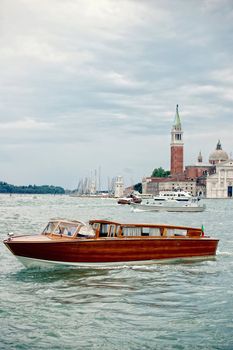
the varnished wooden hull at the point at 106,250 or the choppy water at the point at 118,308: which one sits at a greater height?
the varnished wooden hull at the point at 106,250

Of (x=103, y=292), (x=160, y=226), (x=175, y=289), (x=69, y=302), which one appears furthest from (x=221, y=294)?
(x=160, y=226)

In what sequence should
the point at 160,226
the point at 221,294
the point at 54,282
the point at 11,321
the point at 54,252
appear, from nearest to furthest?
the point at 11,321, the point at 221,294, the point at 54,282, the point at 54,252, the point at 160,226

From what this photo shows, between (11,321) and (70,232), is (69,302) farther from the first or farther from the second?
(70,232)

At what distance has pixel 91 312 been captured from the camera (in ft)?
53.9

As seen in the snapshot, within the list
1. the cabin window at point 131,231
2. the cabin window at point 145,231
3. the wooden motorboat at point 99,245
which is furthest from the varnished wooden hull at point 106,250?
the cabin window at point 145,231

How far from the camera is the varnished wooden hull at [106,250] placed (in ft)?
75.0

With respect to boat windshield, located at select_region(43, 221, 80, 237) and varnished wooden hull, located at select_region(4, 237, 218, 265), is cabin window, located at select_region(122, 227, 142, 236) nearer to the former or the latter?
varnished wooden hull, located at select_region(4, 237, 218, 265)

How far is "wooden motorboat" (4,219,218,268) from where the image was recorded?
902 inches

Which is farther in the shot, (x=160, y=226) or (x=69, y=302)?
(x=160, y=226)

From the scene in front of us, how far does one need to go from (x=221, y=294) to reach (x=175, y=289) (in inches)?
65.7

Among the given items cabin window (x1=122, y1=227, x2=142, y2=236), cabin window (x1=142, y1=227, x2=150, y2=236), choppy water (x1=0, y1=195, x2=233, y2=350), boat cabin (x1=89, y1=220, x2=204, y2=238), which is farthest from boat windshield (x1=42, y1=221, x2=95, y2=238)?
cabin window (x1=142, y1=227, x2=150, y2=236)

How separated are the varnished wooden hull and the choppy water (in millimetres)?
535

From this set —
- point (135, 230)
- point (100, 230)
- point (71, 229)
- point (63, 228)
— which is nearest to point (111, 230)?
point (100, 230)

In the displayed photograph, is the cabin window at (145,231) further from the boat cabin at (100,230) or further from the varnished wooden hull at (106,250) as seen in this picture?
the varnished wooden hull at (106,250)
